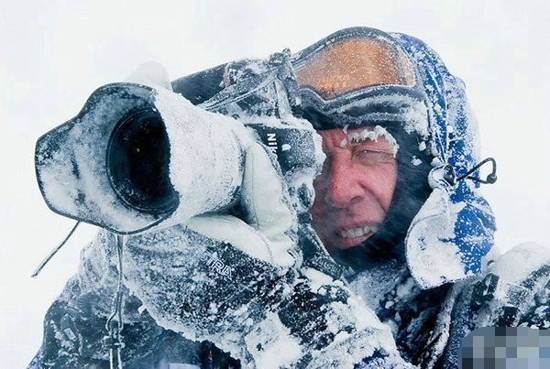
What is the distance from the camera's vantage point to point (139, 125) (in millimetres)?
1469

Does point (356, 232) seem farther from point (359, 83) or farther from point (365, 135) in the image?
point (359, 83)

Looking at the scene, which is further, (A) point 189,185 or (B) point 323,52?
(B) point 323,52

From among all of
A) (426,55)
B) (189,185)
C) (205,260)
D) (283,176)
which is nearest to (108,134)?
(189,185)

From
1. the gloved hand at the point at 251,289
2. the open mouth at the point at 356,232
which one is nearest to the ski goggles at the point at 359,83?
the open mouth at the point at 356,232

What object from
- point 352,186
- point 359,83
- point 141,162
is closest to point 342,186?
point 352,186

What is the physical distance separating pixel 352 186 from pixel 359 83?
0.38 m

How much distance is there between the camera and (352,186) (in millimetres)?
2494

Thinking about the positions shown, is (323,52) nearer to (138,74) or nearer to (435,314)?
(138,74)

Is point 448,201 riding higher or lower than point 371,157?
lower

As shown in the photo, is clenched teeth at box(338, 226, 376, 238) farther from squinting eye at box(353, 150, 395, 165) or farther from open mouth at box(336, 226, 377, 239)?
squinting eye at box(353, 150, 395, 165)

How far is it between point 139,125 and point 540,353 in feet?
3.01

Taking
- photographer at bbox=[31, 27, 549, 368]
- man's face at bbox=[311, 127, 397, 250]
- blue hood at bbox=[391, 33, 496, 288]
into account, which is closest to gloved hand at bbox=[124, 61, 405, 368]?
photographer at bbox=[31, 27, 549, 368]

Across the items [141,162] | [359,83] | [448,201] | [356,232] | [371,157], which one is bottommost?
[356,232]

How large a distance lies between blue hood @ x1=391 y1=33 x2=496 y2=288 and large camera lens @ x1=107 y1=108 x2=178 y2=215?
1.12 m
